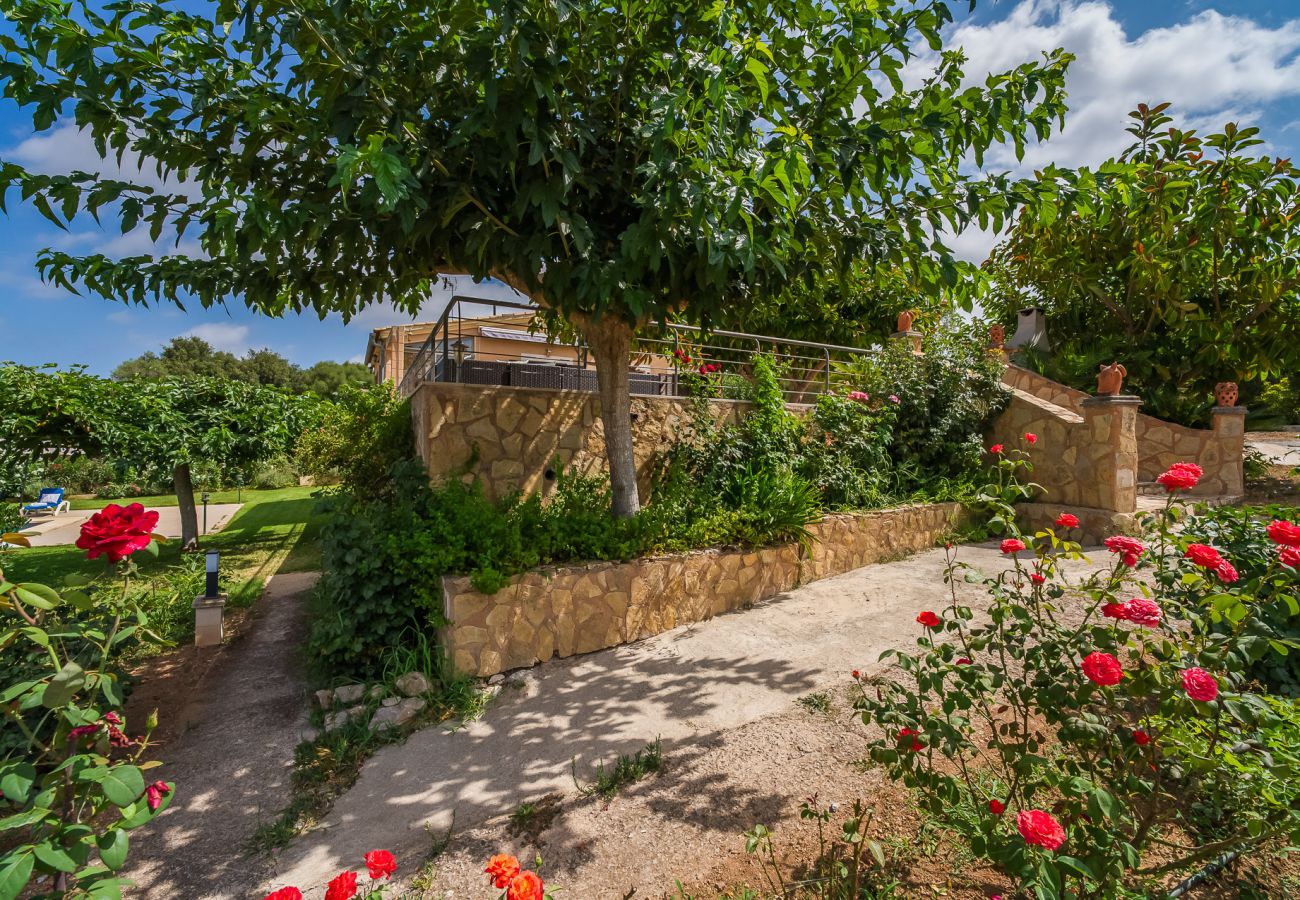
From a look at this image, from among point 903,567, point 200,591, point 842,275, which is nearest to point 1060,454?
point 903,567

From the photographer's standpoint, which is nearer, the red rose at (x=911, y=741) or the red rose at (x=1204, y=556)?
the red rose at (x=1204, y=556)

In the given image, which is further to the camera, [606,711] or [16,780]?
[606,711]

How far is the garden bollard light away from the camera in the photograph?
5.76 metres

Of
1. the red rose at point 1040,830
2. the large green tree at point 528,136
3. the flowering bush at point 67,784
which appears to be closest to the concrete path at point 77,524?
A: the large green tree at point 528,136

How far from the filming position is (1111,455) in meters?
7.30

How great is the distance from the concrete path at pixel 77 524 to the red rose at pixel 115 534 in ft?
38.6

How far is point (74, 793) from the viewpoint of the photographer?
1.50m

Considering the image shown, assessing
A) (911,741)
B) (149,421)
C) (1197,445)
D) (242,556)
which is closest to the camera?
(911,741)

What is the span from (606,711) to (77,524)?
17764mm

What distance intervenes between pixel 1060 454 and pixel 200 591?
11.6m

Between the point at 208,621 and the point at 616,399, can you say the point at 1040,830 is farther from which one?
the point at 208,621

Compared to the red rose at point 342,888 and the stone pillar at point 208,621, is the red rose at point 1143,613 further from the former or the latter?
the stone pillar at point 208,621

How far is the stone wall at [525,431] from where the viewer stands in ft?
18.2

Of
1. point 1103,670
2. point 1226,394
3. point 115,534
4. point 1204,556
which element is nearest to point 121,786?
point 115,534
